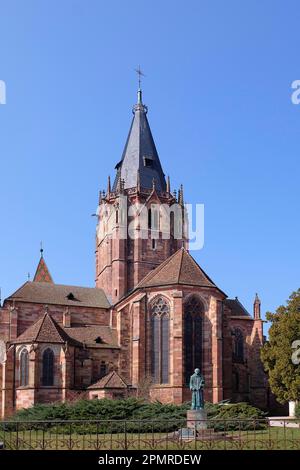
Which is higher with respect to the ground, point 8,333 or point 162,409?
point 8,333

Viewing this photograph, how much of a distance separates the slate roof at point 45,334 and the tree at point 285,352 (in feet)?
55.5

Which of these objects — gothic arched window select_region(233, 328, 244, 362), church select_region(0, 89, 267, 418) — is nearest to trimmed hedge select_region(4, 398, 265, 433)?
church select_region(0, 89, 267, 418)

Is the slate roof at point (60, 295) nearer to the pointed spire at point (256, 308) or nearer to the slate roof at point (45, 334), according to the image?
the slate roof at point (45, 334)

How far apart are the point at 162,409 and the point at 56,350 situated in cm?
1380

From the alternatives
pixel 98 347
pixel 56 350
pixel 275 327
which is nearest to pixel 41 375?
pixel 56 350

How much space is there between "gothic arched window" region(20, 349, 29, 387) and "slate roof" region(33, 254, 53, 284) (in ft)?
80.0

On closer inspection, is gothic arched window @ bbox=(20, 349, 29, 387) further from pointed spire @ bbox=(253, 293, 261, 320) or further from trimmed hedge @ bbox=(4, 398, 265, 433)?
pointed spire @ bbox=(253, 293, 261, 320)

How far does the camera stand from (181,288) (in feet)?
189

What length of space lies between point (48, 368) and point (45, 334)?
286 centimetres

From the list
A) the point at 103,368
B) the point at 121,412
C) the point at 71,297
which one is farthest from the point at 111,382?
the point at 71,297

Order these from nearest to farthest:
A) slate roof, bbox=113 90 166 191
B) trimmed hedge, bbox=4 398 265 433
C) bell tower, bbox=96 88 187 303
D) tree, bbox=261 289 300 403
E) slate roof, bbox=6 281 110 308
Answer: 1. trimmed hedge, bbox=4 398 265 433
2. tree, bbox=261 289 300 403
3. slate roof, bbox=6 281 110 308
4. bell tower, bbox=96 88 187 303
5. slate roof, bbox=113 90 166 191

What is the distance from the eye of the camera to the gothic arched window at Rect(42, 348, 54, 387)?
56156 mm
